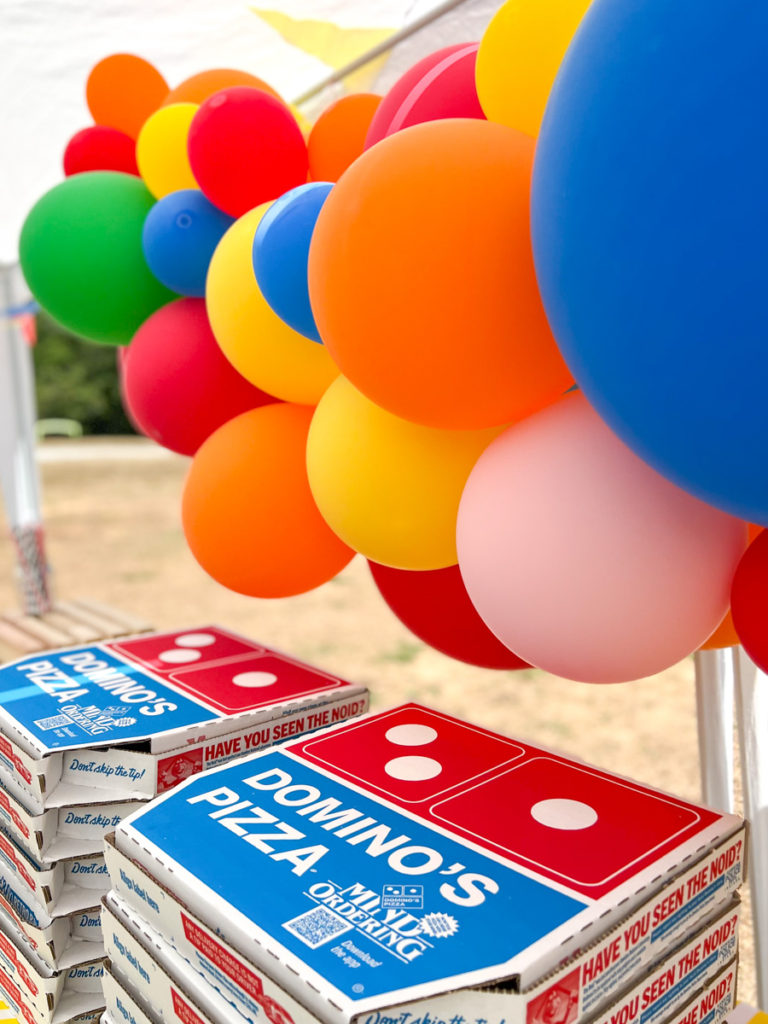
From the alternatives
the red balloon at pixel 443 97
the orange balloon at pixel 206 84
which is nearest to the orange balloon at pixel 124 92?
the orange balloon at pixel 206 84

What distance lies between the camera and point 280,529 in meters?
1.11

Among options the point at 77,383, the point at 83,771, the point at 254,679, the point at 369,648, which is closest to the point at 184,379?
the point at 254,679

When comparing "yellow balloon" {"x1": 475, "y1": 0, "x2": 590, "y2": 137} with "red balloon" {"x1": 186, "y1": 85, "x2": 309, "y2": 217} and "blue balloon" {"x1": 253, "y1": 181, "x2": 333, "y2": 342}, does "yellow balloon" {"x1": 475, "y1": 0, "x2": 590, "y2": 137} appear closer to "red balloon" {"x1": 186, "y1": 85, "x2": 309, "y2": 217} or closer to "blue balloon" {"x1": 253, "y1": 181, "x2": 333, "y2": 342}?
"blue balloon" {"x1": 253, "y1": 181, "x2": 333, "y2": 342}

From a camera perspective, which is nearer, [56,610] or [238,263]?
[238,263]

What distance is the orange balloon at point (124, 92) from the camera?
1458 millimetres

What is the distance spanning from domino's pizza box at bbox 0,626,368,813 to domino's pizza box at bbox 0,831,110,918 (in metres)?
0.07

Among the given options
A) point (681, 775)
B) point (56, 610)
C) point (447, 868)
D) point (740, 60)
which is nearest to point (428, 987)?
point (447, 868)

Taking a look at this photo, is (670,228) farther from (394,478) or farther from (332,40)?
(332,40)

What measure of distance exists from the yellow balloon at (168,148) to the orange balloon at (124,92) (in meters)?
0.25

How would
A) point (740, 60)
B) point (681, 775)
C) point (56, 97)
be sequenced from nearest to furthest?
point (740, 60), point (56, 97), point (681, 775)

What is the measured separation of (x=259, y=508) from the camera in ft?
3.62

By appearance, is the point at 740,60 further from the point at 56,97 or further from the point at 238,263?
the point at 56,97

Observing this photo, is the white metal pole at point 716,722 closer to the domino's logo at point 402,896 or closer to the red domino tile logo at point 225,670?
the red domino tile logo at point 225,670

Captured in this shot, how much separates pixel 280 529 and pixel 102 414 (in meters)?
15.8
